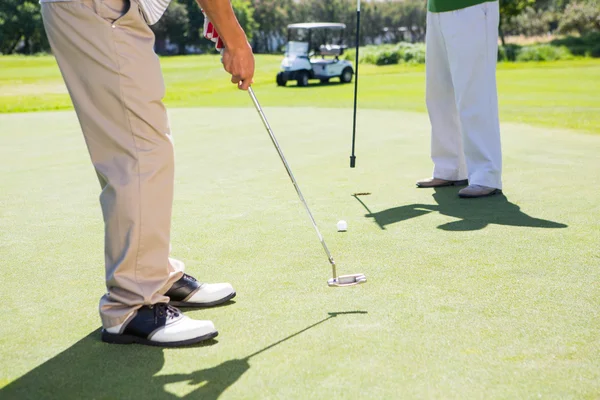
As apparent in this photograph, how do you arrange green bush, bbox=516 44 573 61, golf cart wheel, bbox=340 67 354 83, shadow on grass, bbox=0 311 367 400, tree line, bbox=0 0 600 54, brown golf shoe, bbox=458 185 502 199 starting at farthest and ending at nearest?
green bush, bbox=516 44 573 61, tree line, bbox=0 0 600 54, golf cart wheel, bbox=340 67 354 83, brown golf shoe, bbox=458 185 502 199, shadow on grass, bbox=0 311 367 400

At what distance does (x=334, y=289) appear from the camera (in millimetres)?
2613

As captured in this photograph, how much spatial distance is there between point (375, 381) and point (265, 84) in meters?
20.4

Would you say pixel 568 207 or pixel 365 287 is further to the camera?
pixel 568 207

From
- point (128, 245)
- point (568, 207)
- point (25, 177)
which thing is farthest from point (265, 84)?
point (128, 245)

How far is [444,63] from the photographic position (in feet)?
15.8

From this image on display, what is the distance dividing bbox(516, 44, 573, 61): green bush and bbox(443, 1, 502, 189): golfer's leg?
28.9 metres

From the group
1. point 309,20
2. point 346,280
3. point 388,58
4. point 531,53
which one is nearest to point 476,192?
point 346,280

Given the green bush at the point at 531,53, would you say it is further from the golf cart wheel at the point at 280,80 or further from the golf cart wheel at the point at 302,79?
the golf cart wheel at the point at 280,80

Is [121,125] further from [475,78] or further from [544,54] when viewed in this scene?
[544,54]

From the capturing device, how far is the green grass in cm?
981

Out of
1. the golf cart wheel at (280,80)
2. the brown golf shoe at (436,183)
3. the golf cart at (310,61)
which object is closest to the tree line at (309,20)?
the golf cart at (310,61)

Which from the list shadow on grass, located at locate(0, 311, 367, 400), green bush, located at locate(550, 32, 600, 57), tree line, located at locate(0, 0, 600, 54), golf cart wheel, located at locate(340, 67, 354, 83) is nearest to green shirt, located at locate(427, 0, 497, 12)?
shadow on grass, located at locate(0, 311, 367, 400)

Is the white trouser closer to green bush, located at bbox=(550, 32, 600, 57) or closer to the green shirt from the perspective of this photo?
the green shirt

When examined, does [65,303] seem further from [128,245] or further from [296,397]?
[296,397]
